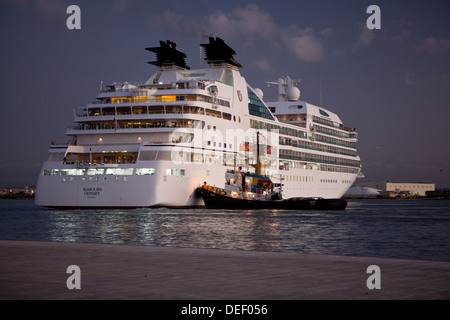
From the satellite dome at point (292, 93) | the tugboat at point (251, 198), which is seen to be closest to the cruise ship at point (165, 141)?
the tugboat at point (251, 198)

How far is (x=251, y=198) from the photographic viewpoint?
77500 millimetres

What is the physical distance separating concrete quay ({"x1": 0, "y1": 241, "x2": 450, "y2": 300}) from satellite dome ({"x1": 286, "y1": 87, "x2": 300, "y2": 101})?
102816 mm

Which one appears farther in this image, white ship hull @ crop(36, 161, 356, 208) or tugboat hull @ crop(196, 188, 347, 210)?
tugboat hull @ crop(196, 188, 347, 210)

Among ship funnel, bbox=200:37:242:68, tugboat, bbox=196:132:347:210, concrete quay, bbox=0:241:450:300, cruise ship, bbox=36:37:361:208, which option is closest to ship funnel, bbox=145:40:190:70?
cruise ship, bbox=36:37:361:208

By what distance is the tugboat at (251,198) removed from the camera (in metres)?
70.6

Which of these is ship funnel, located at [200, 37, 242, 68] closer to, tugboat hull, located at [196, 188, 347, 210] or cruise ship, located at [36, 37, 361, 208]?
cruise ship, located at [36, 37, 361, 208]

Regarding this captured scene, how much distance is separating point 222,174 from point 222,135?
5275mm

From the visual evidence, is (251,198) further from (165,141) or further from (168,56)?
(168,56)

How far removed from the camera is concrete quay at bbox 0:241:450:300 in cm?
956

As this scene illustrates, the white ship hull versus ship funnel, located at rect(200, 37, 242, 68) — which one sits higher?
ship funnel, located at rect(200, 37, 242, 68)

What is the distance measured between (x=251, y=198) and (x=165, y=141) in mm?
16451

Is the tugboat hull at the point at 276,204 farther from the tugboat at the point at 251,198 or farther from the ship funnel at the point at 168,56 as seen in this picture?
the ship funnel at the point at 168,56

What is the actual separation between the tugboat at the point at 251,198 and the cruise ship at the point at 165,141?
156 cm

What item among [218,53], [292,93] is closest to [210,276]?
[218,53]
